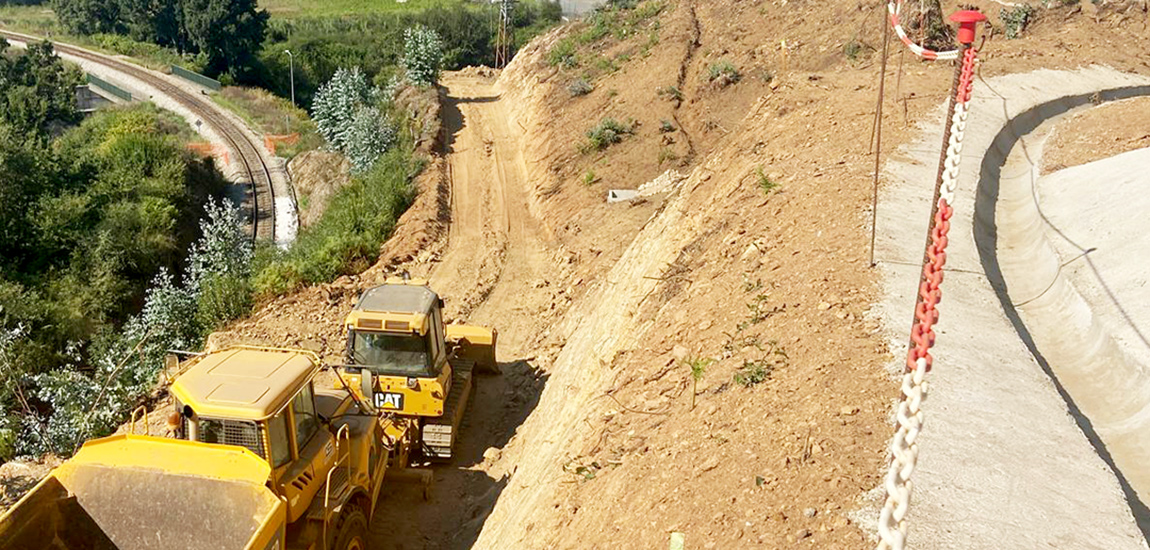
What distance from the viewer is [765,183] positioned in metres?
14.2

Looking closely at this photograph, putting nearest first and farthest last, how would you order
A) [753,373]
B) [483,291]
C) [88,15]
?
[753,373]
[483,291]
[88,15]

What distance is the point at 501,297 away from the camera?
19453 mm

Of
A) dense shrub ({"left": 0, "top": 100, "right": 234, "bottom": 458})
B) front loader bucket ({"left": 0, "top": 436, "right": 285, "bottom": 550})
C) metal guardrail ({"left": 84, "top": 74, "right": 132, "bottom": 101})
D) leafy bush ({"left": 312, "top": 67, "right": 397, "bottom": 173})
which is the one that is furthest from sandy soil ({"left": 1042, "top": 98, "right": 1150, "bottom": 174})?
metal guardrail ({"left": 84, "top": 74, "right": 132, "bottom": 101})

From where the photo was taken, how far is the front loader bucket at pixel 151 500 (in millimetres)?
7715

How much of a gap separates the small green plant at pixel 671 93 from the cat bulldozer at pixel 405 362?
47.8 feet

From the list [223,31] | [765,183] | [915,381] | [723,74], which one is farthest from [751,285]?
[223,31]

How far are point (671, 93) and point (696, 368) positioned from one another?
17.5m

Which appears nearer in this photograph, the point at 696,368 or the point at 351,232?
the point at 696,368

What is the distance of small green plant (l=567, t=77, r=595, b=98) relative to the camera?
28.6 metres

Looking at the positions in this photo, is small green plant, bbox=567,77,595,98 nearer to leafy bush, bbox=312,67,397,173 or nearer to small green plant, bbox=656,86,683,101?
small green plant, bbox=656,86,683,101

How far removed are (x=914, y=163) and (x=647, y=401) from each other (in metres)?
8.19

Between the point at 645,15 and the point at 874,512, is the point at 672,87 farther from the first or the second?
the point at 874,512

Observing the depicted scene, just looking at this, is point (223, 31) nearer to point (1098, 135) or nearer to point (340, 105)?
point (340, 105)

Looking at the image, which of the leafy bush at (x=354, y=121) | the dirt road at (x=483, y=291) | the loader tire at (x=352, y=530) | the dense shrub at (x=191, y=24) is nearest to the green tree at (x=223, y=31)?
the dense shrub at (x=191, y=24)
